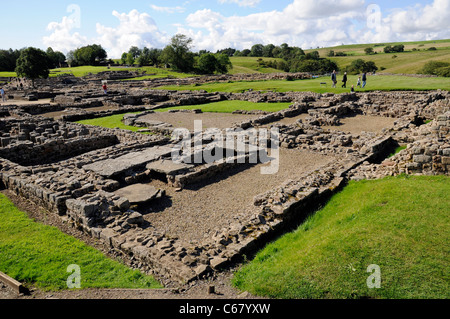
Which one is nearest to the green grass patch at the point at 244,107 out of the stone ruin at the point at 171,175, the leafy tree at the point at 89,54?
the stone ruin at the point at 171,175

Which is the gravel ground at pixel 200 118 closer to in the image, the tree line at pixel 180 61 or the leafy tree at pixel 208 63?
the tree line at pixel 180 61

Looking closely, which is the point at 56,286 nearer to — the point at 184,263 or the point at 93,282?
the point at 93,282

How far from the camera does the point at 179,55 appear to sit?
281ft

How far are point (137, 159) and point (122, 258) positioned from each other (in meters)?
7.31

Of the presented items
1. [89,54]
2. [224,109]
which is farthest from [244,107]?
[89,54]

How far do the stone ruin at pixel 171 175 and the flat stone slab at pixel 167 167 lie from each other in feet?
0.16

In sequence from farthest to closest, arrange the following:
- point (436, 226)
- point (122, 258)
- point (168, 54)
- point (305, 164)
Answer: point (168, 54) → point (305, 164) → point (122, 258) → point (436, 226)

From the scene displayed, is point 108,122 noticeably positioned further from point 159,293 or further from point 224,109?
point 159,293

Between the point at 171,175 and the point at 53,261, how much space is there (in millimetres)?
5799

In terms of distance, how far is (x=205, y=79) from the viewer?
58469mm

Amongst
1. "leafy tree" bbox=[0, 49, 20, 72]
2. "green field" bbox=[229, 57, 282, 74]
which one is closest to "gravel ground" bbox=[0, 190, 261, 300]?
"green field" bbox=[229, 57, 282, 74]
